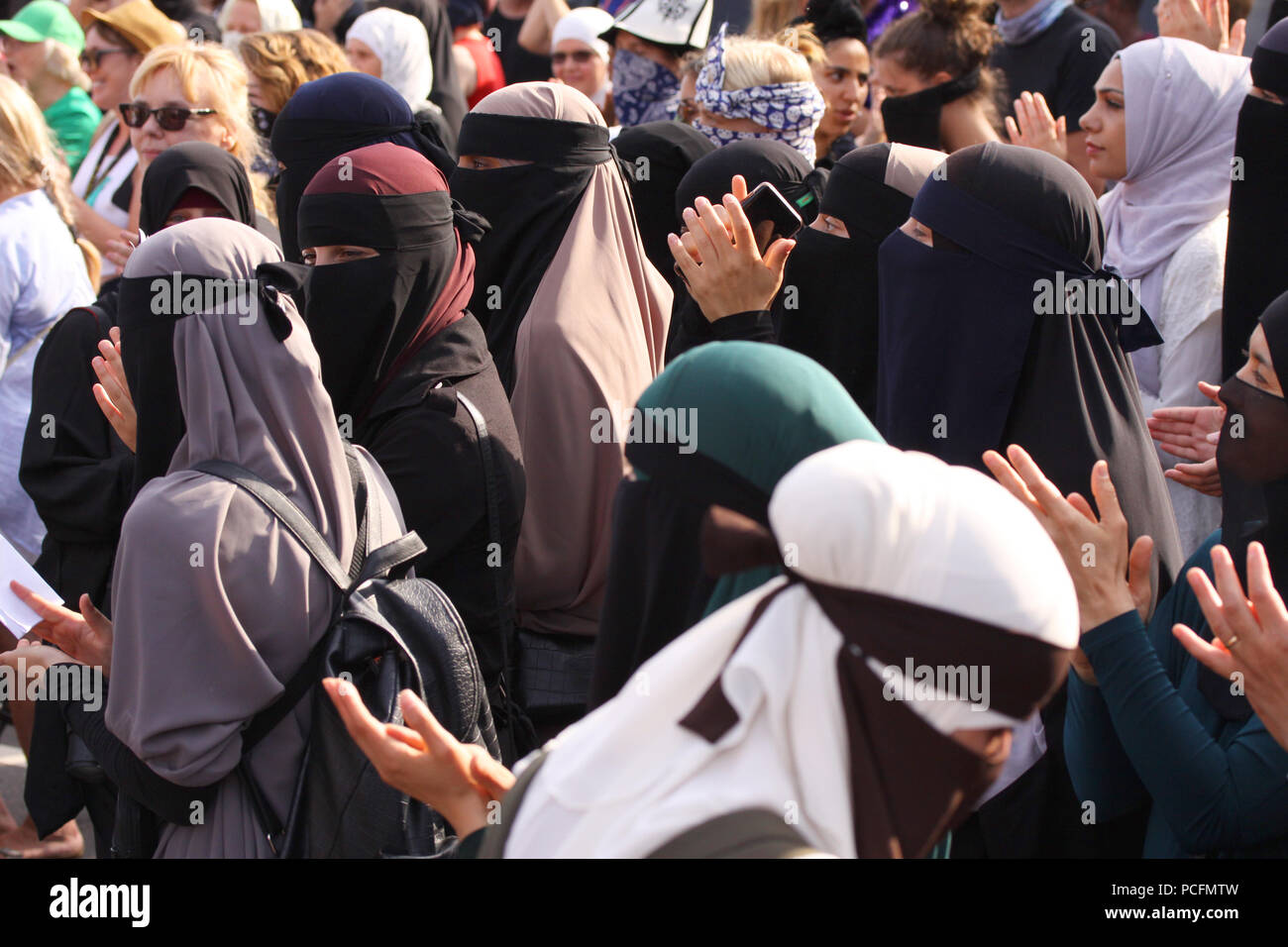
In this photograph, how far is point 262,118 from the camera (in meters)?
5.95

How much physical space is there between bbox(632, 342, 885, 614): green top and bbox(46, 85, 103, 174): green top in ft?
20.8

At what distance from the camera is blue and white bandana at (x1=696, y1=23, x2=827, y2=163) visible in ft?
16.4

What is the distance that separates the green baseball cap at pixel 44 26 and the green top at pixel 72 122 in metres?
0.32

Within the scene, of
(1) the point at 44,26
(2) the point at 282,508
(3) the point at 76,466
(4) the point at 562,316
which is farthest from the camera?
(1) the point at 44,26

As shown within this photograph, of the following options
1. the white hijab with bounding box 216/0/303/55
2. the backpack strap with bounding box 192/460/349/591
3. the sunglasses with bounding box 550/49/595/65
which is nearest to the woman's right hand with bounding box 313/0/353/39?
the white hijab with bounding box 216/0/303/55

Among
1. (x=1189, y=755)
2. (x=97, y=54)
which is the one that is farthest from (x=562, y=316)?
(x=97, y=54)

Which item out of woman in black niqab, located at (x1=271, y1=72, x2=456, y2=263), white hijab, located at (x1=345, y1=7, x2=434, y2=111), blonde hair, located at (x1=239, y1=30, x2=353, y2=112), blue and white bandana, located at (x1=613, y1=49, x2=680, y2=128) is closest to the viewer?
woman in black niqab, located at (x1=271, y1=72, x2=456, y2=263)

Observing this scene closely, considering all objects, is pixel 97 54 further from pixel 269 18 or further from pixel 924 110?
pixel 924 110

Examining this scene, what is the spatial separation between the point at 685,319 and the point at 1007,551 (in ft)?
7.95

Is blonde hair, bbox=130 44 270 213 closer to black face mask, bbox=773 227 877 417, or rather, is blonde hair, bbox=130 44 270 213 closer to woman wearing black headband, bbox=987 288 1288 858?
black face mask, bbox=773 227 877 417

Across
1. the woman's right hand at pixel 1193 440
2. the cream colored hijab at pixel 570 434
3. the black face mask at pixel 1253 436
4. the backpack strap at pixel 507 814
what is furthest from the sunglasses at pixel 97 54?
the backpack strap at pixel 507 814

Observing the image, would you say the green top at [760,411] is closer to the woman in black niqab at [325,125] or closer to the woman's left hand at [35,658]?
the woman's left hand at [35,658]

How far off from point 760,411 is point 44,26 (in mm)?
6910
